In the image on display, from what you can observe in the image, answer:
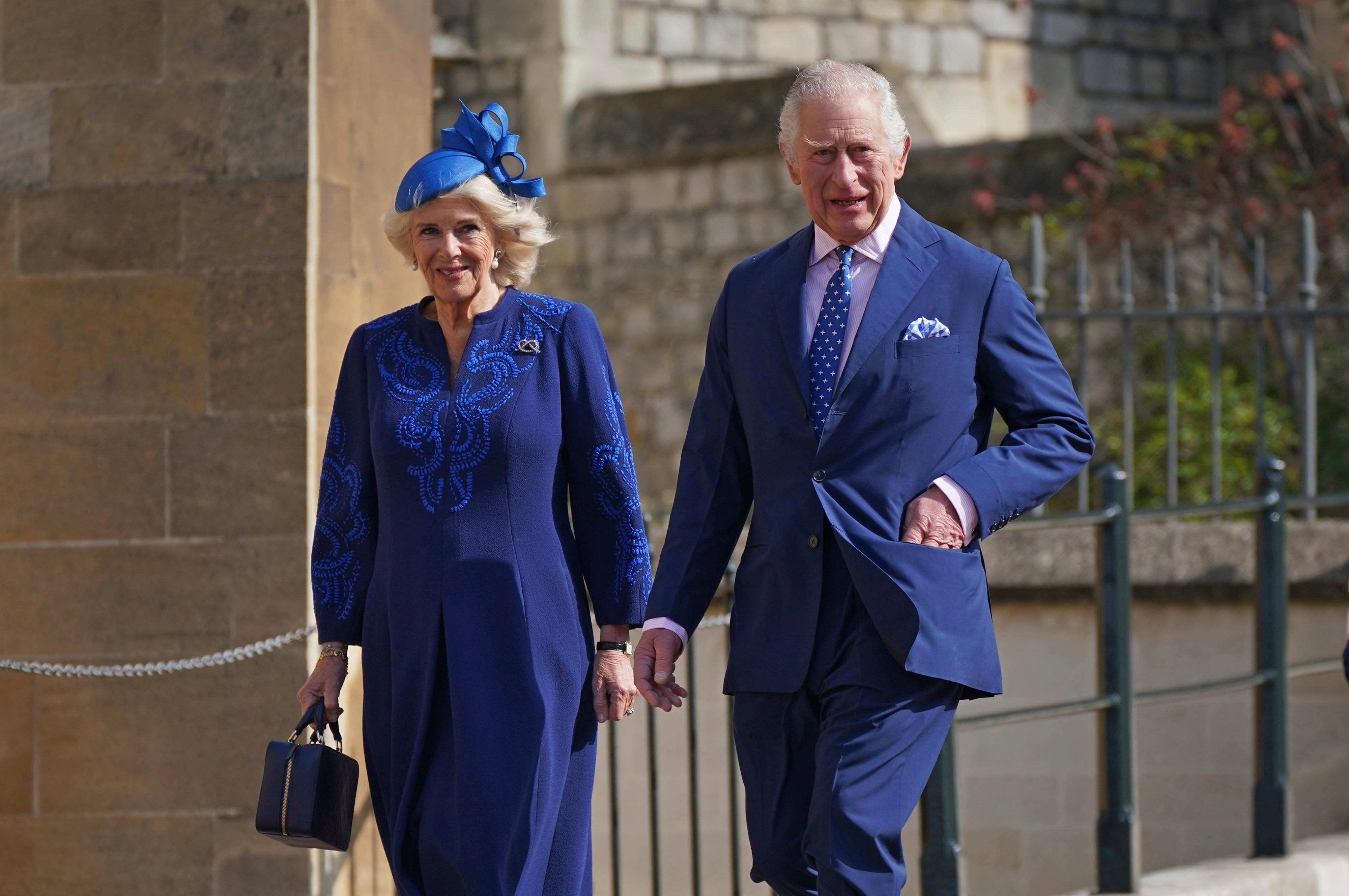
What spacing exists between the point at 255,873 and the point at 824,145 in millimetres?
2290

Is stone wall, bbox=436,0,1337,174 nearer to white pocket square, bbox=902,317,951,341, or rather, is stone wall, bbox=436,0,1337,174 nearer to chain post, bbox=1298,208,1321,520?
chain post, bbox=1298,208,1321,520

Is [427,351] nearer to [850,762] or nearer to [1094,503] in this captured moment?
[850,762]

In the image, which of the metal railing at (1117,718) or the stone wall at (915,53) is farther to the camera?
the stone wall at (915,53)

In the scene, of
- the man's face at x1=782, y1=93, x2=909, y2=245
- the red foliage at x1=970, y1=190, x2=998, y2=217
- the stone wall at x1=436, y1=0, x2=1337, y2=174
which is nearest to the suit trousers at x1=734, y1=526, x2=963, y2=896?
the man's face at x1=782, y1=93, x2=909, y2=245

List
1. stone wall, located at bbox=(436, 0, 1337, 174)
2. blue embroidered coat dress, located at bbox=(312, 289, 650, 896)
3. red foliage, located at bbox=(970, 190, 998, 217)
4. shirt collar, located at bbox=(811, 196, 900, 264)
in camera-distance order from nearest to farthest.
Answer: shirt collar, located at bbox=(811, 196, 900, 264), blue embroidered coat dress, located at bbox=(312, 289, 650, 896), red foliage, located at bbox=(970, 190, 998, 217), stone wall, located at bbox=(436, 0, 1337, 174)

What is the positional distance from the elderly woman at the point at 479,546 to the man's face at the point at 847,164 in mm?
597

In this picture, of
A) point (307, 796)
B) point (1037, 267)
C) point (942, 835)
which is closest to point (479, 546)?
point (307, 796)

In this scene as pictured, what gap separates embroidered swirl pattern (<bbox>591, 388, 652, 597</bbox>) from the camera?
3494 millimetres

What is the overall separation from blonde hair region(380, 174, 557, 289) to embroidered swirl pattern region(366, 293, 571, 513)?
0.05 metres

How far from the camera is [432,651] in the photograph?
3.33m

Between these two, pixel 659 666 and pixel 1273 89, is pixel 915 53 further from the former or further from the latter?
pixel 659 666

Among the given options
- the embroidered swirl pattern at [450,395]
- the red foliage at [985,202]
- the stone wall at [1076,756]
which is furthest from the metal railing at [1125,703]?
the red foliage at [985,202]

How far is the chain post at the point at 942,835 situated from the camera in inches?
184

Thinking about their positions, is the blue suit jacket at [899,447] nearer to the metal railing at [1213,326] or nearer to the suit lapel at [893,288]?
the suit lapel at [893,288]
